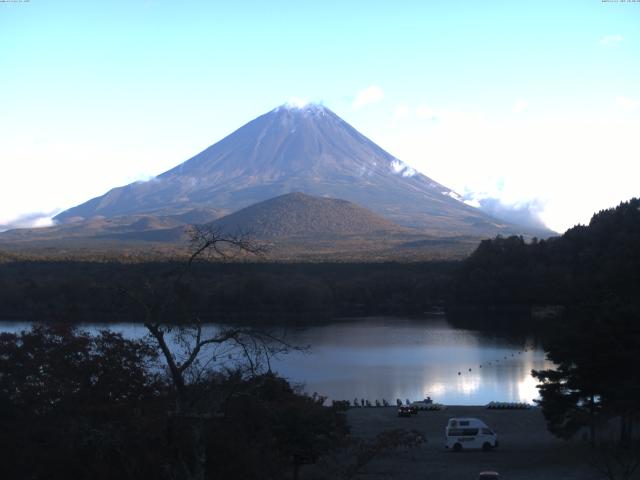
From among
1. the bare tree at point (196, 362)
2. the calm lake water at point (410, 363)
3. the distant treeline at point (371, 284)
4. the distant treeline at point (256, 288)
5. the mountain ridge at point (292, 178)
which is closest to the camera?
the bare tree at point (196, 362)

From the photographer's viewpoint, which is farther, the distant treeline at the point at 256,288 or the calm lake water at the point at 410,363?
the distant treeline at the point at 256,288

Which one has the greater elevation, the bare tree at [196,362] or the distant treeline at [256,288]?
the bare tree at [196,362]

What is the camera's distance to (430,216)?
102 metres

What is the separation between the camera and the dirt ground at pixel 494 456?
429 inches

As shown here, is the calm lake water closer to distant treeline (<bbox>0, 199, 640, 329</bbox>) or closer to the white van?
the white van

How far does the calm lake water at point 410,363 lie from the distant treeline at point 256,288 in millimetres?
4726

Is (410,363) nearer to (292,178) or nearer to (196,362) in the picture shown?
(196,362)

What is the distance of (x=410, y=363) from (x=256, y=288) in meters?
17.2

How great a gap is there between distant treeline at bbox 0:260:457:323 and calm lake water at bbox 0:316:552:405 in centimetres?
473

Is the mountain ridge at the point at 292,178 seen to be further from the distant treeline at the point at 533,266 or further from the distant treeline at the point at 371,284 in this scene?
the distant treeline at the point at 533,266

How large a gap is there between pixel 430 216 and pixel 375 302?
57634 millimetres

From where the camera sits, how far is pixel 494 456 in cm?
1238

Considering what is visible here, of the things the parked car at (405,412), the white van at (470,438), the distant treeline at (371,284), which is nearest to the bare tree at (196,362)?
the white van at (470,438)

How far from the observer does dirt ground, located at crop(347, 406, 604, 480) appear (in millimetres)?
10898
